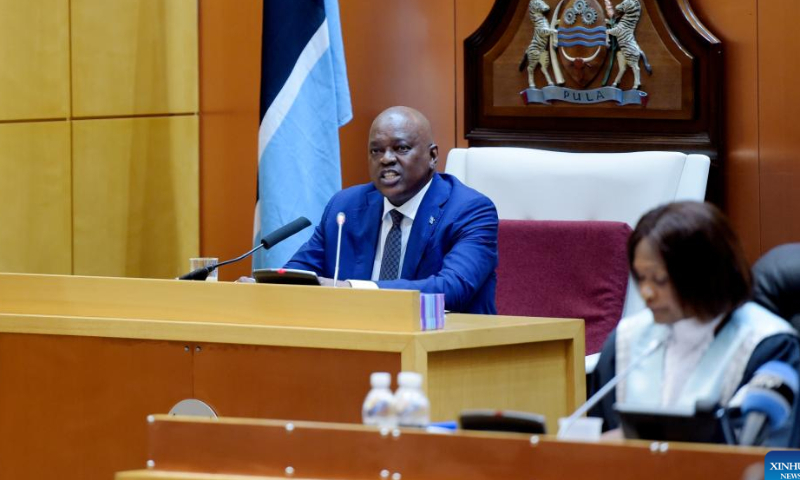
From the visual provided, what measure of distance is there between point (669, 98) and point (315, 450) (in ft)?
8.32

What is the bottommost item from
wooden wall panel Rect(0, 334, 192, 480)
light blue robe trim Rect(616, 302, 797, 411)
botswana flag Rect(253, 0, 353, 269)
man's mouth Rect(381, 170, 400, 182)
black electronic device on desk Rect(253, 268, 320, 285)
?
wooden wall panel Rect(0, 334, 192, 480)

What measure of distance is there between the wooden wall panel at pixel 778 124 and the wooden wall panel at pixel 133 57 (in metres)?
2.39

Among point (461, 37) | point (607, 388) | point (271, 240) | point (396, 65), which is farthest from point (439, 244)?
point (607, 388)

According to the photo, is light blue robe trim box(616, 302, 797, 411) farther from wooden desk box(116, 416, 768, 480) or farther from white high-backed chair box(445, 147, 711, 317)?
white high-backed chair box(445, 147, 711, 317)

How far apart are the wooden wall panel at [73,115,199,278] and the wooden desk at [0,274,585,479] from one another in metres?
2.17

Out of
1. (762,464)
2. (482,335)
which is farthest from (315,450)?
(482,335)

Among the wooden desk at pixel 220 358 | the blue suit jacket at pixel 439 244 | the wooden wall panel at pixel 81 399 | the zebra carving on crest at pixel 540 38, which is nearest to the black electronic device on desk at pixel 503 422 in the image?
the wooden desk at pixel 220 358

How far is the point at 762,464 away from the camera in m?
1.75

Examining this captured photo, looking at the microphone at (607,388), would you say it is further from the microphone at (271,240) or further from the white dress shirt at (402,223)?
the white dress shirt at (402,223)

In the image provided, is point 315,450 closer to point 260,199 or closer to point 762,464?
point 762,464

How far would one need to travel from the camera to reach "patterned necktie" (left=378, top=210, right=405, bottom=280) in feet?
12.5

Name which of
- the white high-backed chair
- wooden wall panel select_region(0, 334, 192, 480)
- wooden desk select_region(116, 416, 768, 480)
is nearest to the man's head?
the white high-backed chair

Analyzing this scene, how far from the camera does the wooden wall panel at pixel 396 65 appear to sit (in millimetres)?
4805

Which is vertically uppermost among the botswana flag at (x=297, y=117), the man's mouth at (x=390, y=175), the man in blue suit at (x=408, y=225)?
the botswana flag at (x=297, y=117)
